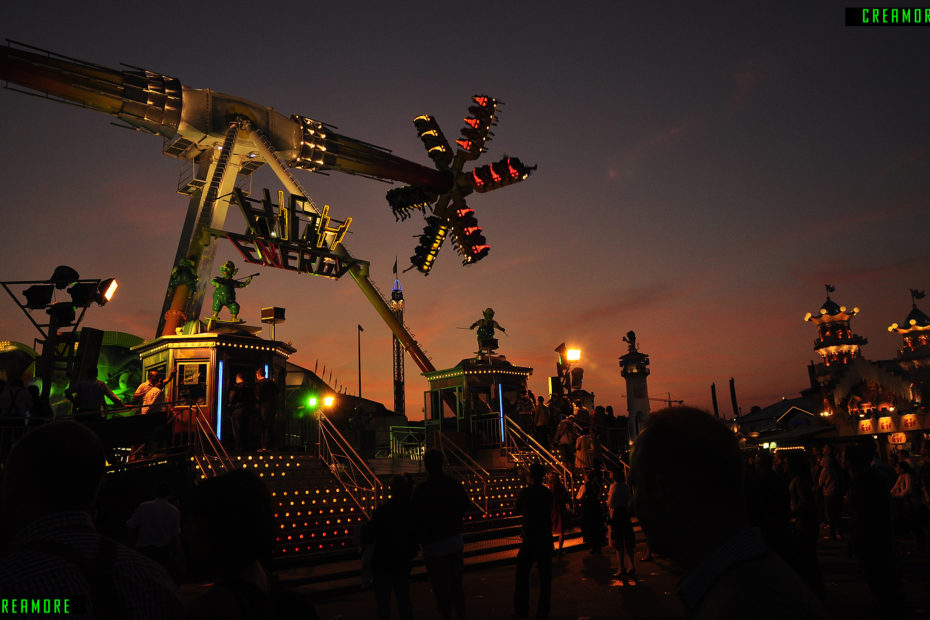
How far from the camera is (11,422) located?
10836 mm

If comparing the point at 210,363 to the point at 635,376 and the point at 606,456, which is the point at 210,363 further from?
the point at 635,376

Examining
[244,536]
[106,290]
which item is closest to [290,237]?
[106,290]

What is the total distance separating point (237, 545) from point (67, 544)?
1.86ft

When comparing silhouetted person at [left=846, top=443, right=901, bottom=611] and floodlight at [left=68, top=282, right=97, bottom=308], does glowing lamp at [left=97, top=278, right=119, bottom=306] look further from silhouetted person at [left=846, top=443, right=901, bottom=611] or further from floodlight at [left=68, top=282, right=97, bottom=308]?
silhouetted person at [left=846, top=443, right=901, bottom=611]

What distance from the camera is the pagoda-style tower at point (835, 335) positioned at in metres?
66.4

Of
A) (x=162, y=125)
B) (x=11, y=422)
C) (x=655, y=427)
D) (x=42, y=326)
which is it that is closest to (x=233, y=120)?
(x=162, y=125)

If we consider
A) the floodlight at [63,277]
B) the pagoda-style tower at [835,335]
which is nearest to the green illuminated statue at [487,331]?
the floodlight at [63,277]

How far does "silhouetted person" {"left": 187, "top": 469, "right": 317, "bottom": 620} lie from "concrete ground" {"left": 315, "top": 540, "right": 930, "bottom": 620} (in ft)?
19.8

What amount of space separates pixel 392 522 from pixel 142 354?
16.3 m

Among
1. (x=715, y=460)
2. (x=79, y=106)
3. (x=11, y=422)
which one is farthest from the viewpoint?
(x=79, y=106)

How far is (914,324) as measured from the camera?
53812mm

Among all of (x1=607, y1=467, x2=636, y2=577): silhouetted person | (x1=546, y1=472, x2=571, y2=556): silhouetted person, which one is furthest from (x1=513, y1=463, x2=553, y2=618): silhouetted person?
(x1=546, y1=472, x2=571, y2=556): silhouetted person

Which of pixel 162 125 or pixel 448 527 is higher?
pixel 162 125

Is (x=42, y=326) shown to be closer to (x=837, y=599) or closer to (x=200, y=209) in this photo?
(x=200, y=209)
